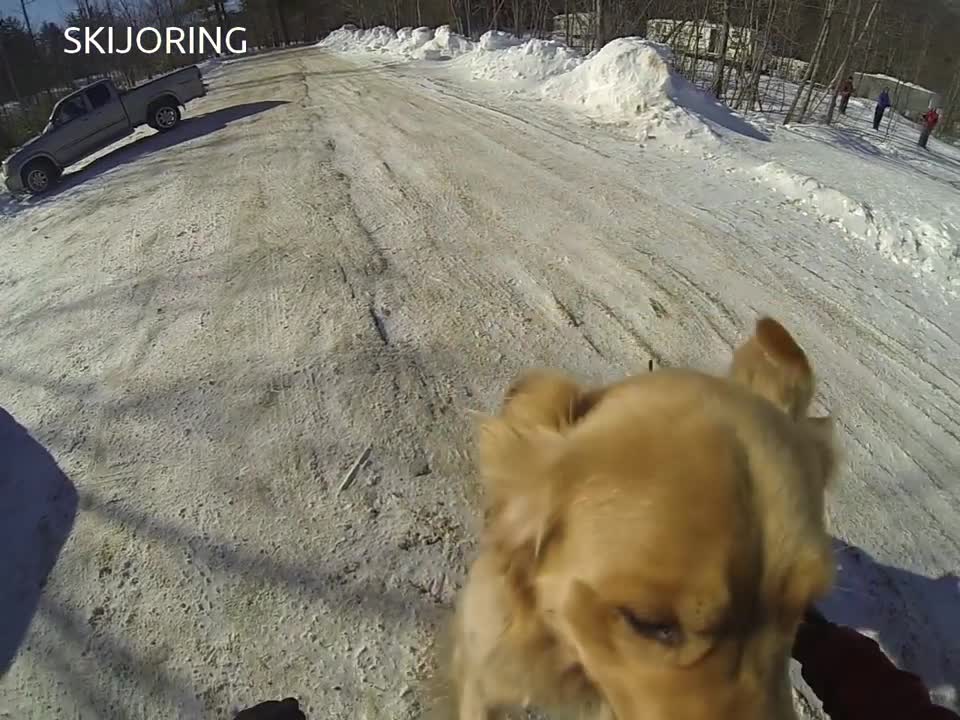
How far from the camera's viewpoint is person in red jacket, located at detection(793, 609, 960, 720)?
1562 millimetres

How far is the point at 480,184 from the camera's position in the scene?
6.84 meters

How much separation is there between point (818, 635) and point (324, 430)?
8.55ft

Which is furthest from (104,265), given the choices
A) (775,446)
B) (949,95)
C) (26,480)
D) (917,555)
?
(949,95)

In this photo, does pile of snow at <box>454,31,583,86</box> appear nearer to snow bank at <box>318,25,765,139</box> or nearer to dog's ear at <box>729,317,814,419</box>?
snow bank at <box>318,25,765,139</box>

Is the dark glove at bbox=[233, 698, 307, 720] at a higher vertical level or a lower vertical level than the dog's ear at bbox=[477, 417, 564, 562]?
lower

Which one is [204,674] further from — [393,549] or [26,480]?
[26,480]

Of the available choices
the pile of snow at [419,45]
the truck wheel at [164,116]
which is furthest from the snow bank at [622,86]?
the truck wheel at [164,116]

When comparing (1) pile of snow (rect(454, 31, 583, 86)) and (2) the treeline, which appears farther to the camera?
(2) the treeline

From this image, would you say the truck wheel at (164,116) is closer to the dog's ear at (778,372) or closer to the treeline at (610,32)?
the treeline at (610,32)

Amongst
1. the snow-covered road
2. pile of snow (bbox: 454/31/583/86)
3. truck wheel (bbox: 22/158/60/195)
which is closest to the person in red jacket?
the snow-covered road

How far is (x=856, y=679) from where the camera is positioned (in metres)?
1.69

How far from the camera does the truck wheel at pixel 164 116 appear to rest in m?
12.2

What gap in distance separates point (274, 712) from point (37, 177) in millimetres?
11672

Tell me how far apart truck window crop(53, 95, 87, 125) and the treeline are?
361 inches
